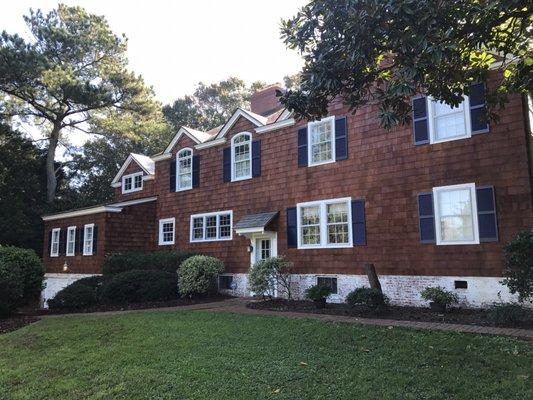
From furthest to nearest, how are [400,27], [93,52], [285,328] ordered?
[93,52]
[285,328]
[400,27]

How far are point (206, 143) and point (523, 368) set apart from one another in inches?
600

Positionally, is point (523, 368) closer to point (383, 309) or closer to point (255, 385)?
point (255, 385)

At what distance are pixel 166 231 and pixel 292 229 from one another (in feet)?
24.2

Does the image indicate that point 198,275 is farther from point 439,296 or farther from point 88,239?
point 439,296

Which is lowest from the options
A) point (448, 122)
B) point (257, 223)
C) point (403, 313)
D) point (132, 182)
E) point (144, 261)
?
point (403, 313)

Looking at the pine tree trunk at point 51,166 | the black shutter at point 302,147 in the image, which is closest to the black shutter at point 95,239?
the black shutter at point 302,147

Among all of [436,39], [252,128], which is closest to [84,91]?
[252,128]

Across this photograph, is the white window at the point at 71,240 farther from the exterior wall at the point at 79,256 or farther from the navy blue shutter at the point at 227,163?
the navy blue shutter at the point at 227,163

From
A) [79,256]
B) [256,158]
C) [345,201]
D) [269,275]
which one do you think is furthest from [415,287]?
[79,256]

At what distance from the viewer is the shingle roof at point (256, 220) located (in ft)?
52.1

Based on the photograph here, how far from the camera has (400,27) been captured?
6871 millimetres

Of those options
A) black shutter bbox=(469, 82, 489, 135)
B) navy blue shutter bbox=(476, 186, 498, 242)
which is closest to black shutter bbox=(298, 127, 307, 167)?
A: black shutter bbox=(469, 82, 489, 135)

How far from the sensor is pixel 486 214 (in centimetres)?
1146

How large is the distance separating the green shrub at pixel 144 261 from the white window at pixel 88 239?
1539 mm
